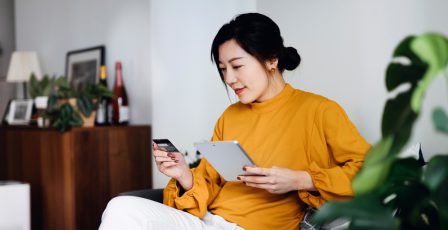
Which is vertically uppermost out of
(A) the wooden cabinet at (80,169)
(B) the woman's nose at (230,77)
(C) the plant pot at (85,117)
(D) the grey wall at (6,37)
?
(D) the grey wall at (6,37)

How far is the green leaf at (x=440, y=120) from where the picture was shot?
70cm

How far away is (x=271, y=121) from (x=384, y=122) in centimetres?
99

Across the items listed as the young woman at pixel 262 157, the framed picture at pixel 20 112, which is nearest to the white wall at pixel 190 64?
the young woman at pixel 262 157

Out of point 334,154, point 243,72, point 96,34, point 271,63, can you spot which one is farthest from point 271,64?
point 96,34

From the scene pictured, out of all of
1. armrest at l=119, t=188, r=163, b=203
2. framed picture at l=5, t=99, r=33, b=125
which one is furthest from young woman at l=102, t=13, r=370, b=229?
framed picture at l=5, t=99, r=33, b=125

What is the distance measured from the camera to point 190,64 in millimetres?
2881

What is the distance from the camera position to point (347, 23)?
83.5 inches

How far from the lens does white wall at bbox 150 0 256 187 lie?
2859 mm

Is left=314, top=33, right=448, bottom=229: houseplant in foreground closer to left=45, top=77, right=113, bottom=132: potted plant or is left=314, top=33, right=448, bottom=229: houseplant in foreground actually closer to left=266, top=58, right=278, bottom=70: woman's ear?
left=266, top=58, right=278, bottom=70: woman's ear

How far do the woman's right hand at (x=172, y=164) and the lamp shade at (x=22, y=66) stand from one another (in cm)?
332

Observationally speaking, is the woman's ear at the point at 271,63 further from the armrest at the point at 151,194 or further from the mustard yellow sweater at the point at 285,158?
the armrest at the point at 151,194

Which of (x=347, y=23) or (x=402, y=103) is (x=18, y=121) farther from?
(x=402, y=103)

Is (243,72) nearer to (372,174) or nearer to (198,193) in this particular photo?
(198,193)

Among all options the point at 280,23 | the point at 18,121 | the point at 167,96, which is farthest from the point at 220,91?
the point at 18,121
